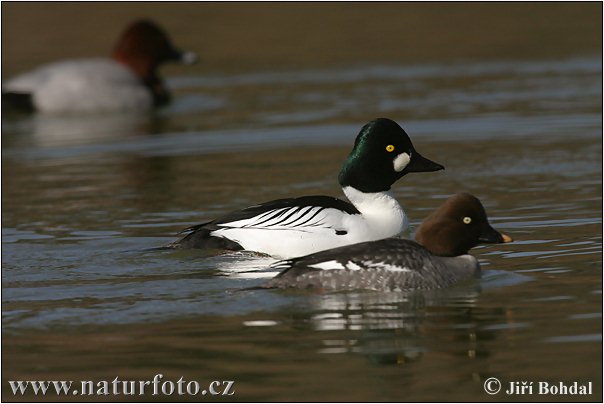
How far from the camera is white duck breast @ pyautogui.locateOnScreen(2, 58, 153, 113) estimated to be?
72.8ft

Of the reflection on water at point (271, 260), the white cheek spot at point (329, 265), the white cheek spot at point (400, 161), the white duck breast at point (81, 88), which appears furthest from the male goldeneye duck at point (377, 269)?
the white duck breast at point (81, 88)

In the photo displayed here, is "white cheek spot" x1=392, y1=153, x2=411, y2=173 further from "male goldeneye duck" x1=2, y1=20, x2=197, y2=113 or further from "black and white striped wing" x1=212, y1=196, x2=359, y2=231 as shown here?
"male goldeneye duck" x1=2, y1=20, x2=197, y2=113

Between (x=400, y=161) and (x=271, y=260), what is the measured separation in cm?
134

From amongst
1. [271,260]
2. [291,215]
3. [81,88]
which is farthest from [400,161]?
[81,88]

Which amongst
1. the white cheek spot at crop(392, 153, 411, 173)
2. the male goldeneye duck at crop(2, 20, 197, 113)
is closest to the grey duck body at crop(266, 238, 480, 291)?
the white cheek spot at crop(392, 153, 411, 173)

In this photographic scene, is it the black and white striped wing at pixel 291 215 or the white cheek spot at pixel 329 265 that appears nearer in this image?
the white cheek spot at pixel 329 265

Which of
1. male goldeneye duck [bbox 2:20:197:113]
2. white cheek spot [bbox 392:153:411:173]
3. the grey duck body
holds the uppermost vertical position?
Result: male goldeneye duck [bbox 2:20:197:113]

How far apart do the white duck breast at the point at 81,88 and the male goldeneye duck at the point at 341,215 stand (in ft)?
37.8

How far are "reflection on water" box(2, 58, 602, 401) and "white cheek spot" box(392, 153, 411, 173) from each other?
3.14ft

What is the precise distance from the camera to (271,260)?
35.9 feet

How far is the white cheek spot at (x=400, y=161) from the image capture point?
1118 centimetres

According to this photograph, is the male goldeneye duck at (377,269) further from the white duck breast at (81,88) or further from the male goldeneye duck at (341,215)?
the white duck breast at (81,88)

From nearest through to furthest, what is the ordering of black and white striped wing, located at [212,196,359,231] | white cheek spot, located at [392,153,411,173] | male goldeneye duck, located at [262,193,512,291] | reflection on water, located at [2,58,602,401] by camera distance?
reflection on water, located at [2,58,602,401]
male goldeneye duck, located at [262,193,512,291]
black and white striped wing, located at [212,196,359,231]
white cheek spot, located at [392,153,411,173]

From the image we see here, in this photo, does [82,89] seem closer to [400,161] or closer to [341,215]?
[400,161]
